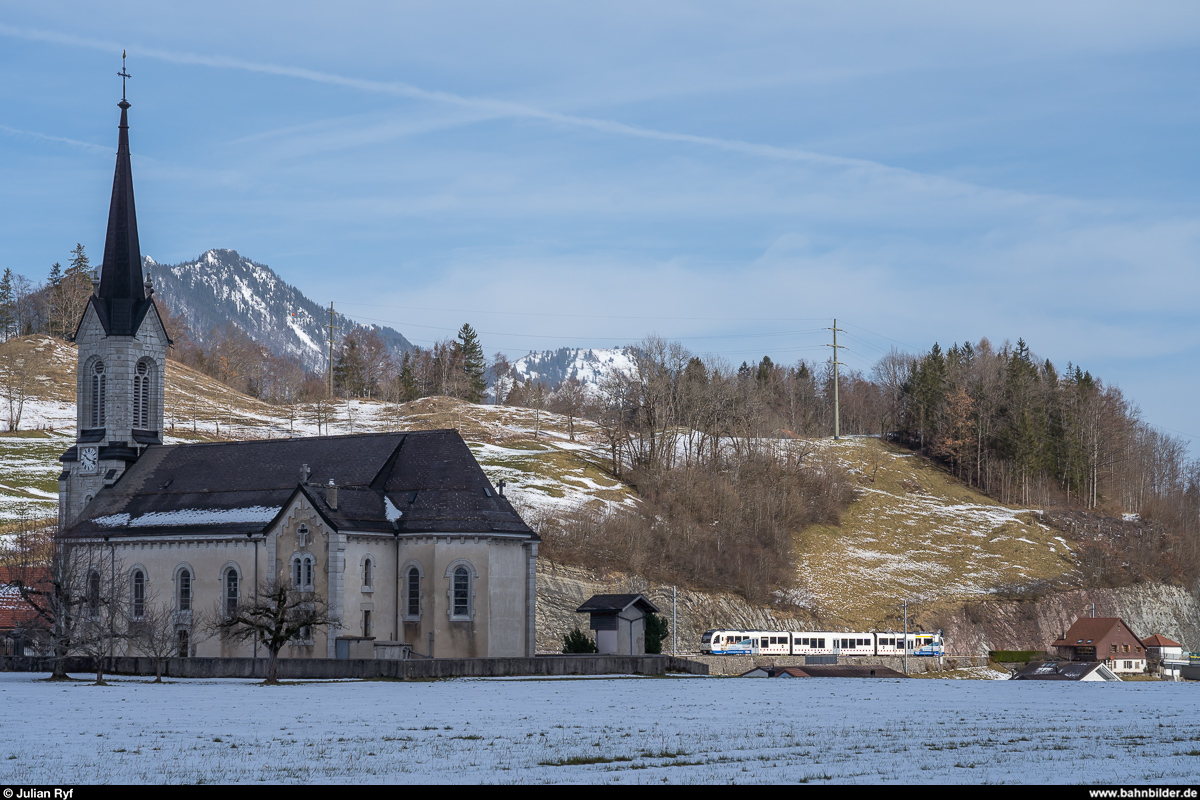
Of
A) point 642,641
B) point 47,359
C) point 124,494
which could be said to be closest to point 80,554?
point 124,494

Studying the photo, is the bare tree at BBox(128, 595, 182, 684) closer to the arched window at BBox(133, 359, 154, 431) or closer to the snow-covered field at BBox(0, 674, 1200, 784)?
the snow-covered field at BBox(0, 674, 1200, 784)

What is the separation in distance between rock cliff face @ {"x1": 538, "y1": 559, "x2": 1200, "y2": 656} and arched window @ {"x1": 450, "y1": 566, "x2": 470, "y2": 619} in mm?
20198

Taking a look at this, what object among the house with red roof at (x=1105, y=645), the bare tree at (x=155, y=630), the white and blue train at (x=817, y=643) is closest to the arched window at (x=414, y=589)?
the bare tree at (x=155, y=630)

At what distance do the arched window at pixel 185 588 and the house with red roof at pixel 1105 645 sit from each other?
64.2 metres

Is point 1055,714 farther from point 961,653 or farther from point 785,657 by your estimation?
point 961,653

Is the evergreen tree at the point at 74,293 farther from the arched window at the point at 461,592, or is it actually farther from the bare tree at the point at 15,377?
the arched window at the point at 461,592

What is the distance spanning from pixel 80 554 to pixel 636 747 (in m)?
47.1

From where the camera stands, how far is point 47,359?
16400 centimetres

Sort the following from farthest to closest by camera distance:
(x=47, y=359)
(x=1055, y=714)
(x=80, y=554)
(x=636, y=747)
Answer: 1. (x=47, y=359)
2. (x=80, y=554)
3. (x=1055, y=714)
4. (x=636, y=747)

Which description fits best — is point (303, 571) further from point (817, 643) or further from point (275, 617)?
point (817, 643)

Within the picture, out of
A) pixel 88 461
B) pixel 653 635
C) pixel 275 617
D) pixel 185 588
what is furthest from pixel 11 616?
pixel 653 635

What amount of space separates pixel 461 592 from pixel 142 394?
2677 cm

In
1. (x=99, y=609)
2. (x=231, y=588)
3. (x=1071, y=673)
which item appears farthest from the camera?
(x=1071, y=673)

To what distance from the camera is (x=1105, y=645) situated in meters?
97.0
